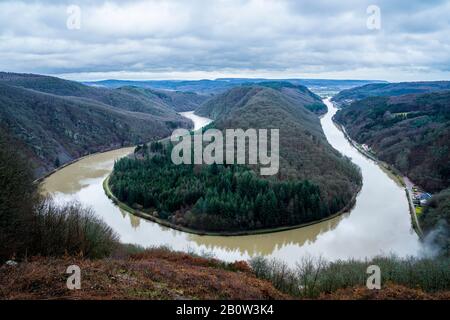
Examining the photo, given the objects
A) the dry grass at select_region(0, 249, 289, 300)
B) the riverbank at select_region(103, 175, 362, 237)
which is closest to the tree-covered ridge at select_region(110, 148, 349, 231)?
the riverbank at select_region(103, 175, 362, 237)

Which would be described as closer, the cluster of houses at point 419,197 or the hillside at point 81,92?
the cluster of houses at point 419,197

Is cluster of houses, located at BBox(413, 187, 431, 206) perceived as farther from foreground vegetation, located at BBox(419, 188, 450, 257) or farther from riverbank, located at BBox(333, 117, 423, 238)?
foreground vegetation, located at BBox(419, 188, 450, 257)

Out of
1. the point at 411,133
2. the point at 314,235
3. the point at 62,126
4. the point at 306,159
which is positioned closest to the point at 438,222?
the point at 314,235

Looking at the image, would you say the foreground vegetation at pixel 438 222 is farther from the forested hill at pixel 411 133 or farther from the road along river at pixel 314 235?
the forested hill at pixel 411 133

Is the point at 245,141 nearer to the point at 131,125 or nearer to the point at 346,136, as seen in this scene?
the point at 346,136

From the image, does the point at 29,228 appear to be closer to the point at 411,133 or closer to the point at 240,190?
the point at 240,190

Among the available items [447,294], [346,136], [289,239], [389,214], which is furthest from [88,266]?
[346,136]

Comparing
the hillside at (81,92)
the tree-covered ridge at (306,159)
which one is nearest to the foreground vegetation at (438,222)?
the tree-covered ridge at (306,159)
